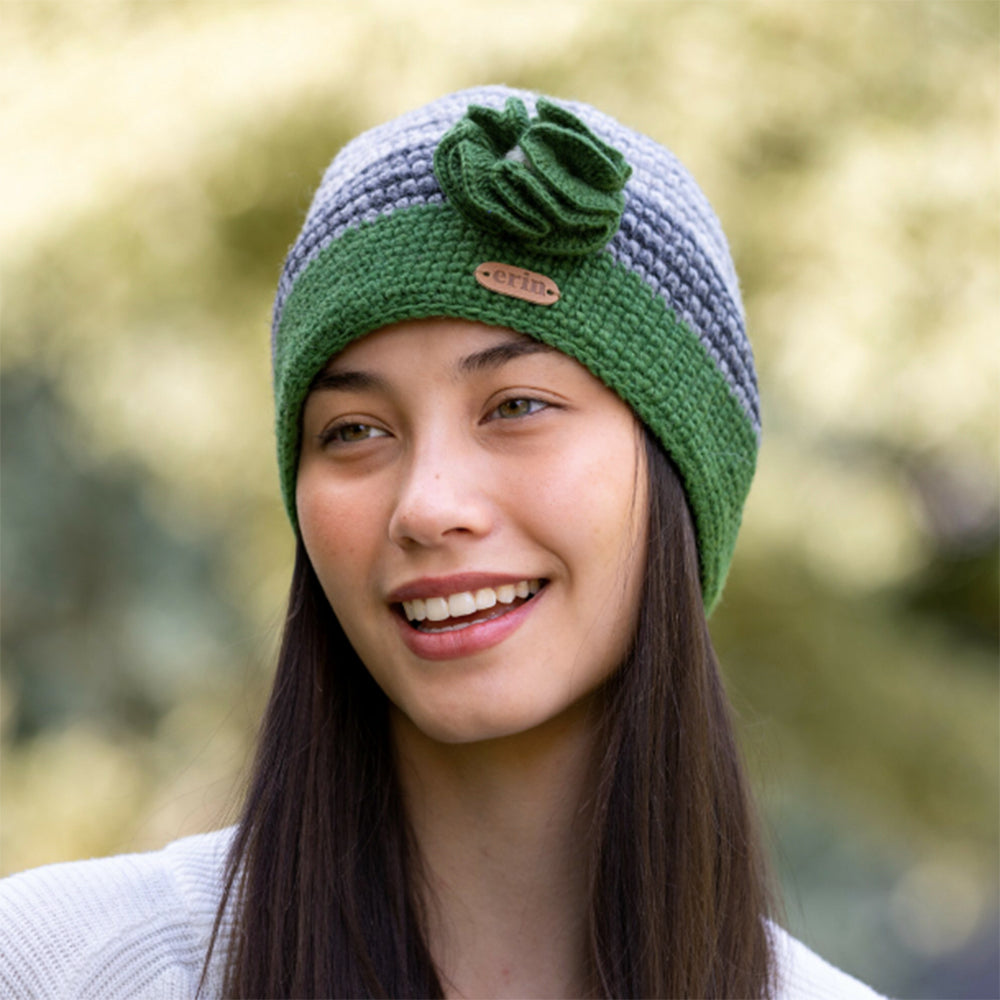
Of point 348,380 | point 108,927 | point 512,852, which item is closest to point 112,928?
point 108,927

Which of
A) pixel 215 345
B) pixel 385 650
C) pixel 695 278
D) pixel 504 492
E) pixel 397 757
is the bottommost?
pixel 397 757

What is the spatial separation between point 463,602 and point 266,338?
2.95 meters

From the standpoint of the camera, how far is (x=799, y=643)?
15.3 ft

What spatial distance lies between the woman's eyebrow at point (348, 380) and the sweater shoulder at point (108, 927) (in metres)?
0.70

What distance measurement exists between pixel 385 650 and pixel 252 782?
0.98ft

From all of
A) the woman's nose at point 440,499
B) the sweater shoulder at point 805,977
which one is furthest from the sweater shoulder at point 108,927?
the sweater shoulder at point 805,977

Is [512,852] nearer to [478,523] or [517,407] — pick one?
[478,523]

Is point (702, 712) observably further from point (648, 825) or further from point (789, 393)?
point (789, 393)

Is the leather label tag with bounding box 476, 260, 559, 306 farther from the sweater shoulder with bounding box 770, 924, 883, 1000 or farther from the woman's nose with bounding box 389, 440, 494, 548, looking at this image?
the sweater shoulder with bounding box 770, 924, 883, 1000

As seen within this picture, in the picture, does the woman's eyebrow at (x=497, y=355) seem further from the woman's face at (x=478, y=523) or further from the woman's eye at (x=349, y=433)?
the woman's eye at (x=349, y=433)

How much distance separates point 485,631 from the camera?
174cm

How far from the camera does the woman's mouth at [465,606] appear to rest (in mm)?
1734

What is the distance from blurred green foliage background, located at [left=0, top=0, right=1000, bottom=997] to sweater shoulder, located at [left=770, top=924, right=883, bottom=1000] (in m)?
2.14

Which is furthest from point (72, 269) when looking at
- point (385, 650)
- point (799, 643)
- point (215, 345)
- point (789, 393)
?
point (385, 650)
